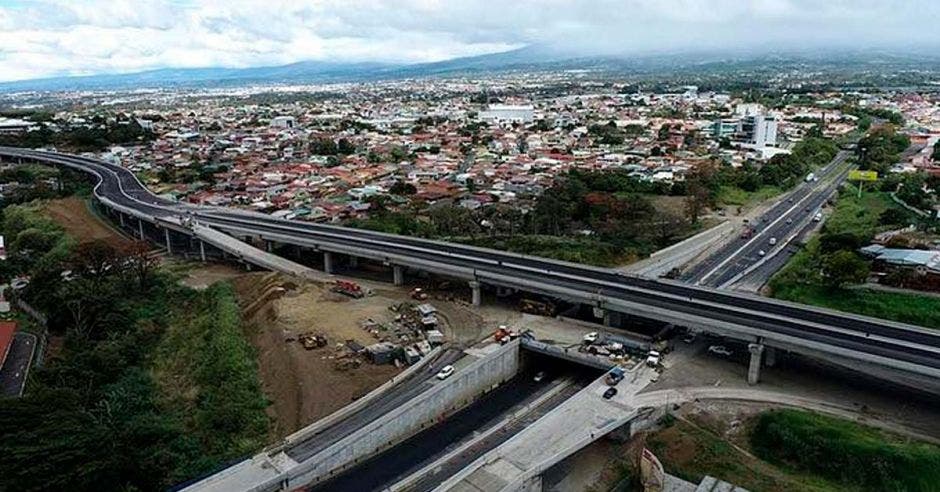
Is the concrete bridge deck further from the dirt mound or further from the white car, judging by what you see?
the dirt mound

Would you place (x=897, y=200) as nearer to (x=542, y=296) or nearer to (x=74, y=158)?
(x=542, y=296)

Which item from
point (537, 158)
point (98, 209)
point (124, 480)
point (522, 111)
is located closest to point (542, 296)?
point (124, 480)

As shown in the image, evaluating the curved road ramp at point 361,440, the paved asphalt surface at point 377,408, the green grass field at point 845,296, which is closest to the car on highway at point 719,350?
the green grass field at point 845,296

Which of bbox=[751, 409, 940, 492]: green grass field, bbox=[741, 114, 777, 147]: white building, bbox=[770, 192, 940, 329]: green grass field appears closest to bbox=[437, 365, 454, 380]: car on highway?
bbox=[751, 409, 940, 492]: green grass field

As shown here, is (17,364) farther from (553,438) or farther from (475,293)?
(553,438)

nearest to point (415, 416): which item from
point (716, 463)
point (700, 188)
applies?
point (716, 463)

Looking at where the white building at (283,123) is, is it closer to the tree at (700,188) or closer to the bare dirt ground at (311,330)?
the tree at (700,188)
